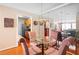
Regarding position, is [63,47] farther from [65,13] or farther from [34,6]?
[34,6]

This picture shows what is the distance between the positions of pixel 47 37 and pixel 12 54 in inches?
32.7

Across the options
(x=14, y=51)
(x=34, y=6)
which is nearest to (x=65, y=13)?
(x=34, y=6)

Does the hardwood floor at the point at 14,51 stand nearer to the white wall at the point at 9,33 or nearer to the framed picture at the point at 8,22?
the white wall at the point at 9,33

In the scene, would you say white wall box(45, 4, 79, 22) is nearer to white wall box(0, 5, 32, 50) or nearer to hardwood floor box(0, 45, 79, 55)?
white wall box(0, 5, 32, 50)

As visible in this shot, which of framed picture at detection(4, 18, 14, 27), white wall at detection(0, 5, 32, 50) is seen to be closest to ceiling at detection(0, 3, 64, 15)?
white wall at detection(0, 5, 32, 50)

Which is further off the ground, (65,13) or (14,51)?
(65,13)

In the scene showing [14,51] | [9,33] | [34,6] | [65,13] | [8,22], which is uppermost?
[34,6]

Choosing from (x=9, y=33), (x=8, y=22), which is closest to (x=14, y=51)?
(x=9, y=33)

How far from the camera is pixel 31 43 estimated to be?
243cm

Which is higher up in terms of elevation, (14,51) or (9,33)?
(9,33)

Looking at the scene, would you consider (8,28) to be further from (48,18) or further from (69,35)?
(69,35)

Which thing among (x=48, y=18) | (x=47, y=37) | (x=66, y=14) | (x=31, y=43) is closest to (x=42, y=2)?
(x=48, y=18)

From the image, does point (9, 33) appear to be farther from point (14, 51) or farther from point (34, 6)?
point (34, 6)

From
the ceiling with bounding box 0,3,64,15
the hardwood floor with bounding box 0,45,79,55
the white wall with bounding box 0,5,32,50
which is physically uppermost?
the ceiling with bounding box 0,3,64,15
